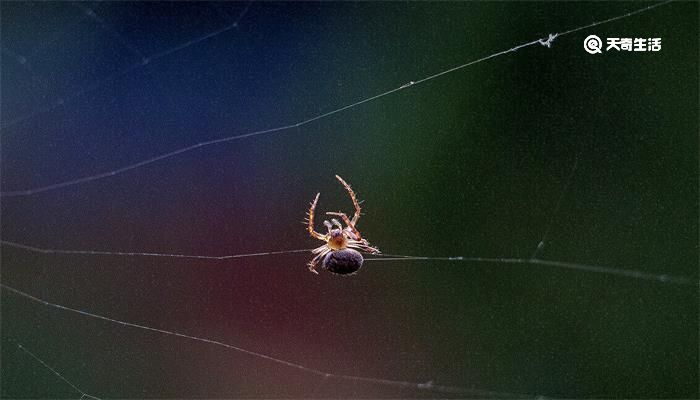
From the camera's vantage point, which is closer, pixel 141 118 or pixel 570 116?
pixel 570 116

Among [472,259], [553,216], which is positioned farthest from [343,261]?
[553,216]

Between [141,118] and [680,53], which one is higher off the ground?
[680,53]

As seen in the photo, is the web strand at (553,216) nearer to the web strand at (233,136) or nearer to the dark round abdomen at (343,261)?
the web strand at (233,136)

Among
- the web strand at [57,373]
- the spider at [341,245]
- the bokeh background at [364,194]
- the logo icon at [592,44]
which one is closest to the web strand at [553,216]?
the bokeh background at [364,194]

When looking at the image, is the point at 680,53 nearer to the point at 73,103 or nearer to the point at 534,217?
the point at 534,217

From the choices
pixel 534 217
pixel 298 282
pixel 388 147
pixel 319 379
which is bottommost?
pixel 319 379

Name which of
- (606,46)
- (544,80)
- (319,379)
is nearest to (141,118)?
(319,379)
